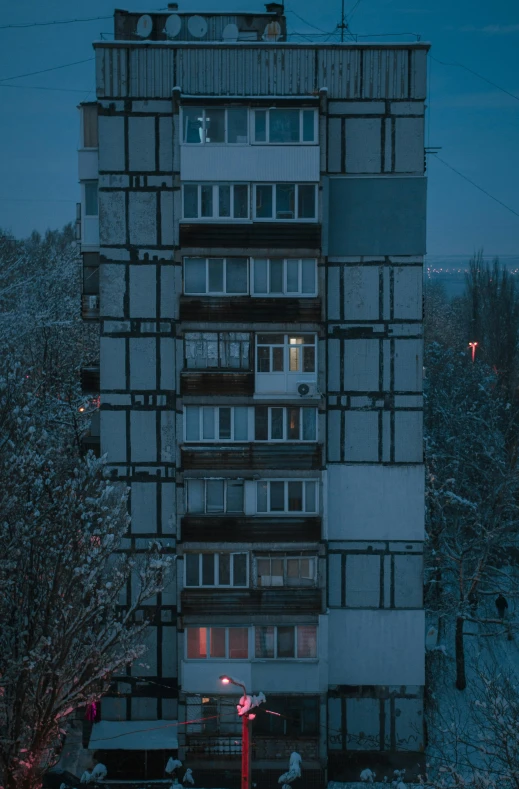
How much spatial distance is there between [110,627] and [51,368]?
1881cm

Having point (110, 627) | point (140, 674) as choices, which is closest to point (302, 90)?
point (110, 627)

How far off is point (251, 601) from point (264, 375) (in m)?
5.21

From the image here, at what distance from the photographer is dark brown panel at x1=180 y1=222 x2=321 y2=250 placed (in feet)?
57.1

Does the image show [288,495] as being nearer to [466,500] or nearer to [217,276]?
[217,276]

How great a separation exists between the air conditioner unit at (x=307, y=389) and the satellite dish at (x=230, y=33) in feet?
26.7

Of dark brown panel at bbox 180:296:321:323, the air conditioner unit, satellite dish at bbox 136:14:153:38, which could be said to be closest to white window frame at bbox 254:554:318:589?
the air conditioner unit

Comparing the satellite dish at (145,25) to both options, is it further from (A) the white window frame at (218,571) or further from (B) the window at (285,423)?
(A) the white window frame at (218,571)

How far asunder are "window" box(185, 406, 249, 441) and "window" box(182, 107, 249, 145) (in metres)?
6.01

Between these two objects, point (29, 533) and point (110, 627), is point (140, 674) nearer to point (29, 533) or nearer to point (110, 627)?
point (110, 627)

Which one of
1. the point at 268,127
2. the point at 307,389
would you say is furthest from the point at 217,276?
the point at 268,127

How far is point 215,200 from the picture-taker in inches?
686

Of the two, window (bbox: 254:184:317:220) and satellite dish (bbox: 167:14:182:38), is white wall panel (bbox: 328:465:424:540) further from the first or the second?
satellite dish (bbox: 167:14:182:38)

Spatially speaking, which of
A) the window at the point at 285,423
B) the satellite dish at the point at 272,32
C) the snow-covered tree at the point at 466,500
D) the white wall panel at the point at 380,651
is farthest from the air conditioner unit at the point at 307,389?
the satellite dish at the point at 272,32

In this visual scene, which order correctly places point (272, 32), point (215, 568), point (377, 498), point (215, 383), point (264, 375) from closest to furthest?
point (215, 383), point (264, 375), point (215, 568), point (272, 32), point (377, 498)
